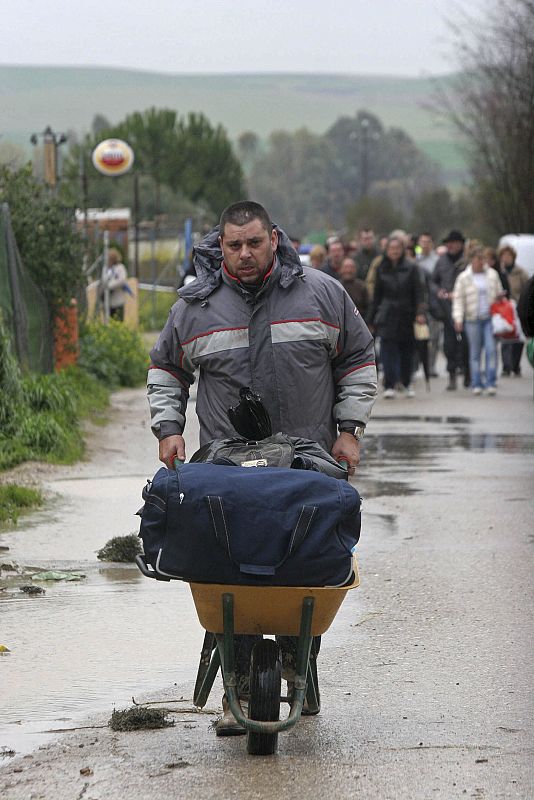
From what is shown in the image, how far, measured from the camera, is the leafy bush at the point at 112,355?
19141 millimetres

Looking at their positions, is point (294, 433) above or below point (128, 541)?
above

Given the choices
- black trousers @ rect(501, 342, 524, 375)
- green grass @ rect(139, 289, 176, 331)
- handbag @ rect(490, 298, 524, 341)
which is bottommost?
green grass @ rect(139, 289, 176, 331)

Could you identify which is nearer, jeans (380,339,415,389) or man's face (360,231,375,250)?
jeans (380,339,415,389)

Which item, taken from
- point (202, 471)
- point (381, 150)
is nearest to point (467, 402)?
point (202, 471)

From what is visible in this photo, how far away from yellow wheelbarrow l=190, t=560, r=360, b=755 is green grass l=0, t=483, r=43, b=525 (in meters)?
4.83

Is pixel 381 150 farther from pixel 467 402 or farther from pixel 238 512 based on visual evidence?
pixel 238 512

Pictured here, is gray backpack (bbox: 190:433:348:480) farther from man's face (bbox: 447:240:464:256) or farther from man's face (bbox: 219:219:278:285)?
man's face (bbox: 447:240:464:256)

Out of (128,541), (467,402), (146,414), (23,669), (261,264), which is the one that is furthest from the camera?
(467,402)

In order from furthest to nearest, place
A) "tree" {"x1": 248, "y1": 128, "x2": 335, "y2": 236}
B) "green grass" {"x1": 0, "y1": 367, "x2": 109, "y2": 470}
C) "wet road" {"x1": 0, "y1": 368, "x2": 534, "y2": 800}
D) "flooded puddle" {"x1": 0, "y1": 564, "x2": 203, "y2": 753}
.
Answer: "tree" {"x1": 248, "y1": 128, "x2": 335, "y2": 236}
"green grass" {"x1": 0, "y1": 367, "x2": 109, "y2": 470}
"flooded puddle" {"x1": 0, "y1": 564, "x2": 203, "y2": 753}
"wet road" {"x1": 0, "y1": 368, "x2": 534, "y2": 800}

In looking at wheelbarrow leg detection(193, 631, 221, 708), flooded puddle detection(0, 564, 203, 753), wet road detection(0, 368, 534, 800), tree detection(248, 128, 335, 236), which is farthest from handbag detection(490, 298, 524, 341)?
tree detection(248, 128, 335, 236)

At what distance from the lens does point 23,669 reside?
6.29 meters

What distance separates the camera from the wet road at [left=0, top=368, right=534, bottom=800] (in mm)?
4973

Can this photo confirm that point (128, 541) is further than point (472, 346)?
No

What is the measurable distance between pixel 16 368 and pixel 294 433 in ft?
25.7
